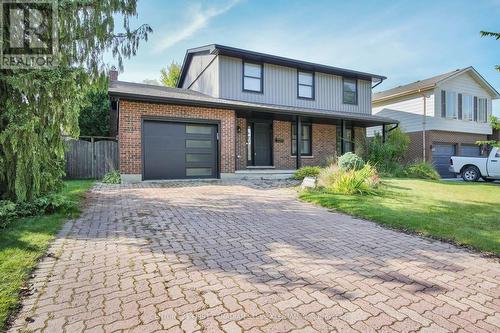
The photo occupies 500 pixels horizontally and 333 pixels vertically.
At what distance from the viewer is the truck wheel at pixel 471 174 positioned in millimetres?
14172

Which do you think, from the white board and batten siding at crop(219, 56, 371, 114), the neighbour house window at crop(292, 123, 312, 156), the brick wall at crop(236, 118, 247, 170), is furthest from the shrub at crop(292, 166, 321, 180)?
the white board and batten siding at crop(219, 56, 371, 114)

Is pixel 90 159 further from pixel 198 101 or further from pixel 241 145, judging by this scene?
pixel 241 145

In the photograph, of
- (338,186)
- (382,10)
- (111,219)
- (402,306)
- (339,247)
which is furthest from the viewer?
(382,10)

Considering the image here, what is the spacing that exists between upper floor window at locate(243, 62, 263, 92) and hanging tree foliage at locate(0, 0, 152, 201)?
8725mm

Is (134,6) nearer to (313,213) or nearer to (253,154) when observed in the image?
(313,213)

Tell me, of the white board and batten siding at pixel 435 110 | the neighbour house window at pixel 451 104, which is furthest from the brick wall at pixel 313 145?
the neighbour house window at pixel 451 104

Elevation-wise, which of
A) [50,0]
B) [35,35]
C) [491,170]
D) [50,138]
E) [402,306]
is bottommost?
[402,306]

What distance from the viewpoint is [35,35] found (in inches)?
201

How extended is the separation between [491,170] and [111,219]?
16.1 m

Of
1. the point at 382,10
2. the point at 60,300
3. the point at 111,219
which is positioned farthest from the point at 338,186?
the point at 60,300

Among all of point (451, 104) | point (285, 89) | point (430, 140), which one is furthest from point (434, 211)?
point (451, 104)

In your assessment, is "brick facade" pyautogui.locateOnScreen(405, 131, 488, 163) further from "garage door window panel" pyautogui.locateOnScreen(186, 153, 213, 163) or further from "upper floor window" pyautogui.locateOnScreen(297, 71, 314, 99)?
"garage door window panel" pyautogui.locateOnScreen(186, 153, 213, 163)

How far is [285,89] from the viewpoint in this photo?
49.9ft

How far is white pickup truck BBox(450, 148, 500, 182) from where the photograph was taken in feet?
43.9
